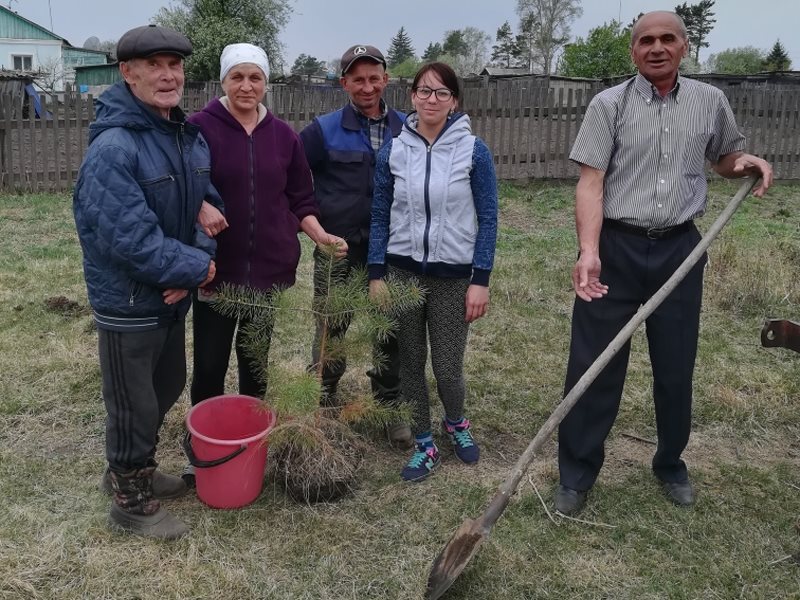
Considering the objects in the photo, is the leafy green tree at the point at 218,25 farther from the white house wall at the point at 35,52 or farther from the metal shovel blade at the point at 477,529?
the metal shovel blade at the point at 477,529

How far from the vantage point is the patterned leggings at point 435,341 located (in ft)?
9.85

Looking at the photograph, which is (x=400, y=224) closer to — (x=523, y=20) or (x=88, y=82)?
(x=88, y=82)

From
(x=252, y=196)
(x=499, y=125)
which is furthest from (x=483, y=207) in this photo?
(x=499, y=125)

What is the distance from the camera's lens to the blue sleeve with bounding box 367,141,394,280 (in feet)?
9.70

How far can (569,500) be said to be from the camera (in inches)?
116

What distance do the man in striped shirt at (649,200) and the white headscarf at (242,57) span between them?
1.22m

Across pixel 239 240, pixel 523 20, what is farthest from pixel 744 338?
pixel 523 20

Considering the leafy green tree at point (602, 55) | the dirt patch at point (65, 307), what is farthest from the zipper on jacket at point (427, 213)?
the leafy green tree at point (602, 55)

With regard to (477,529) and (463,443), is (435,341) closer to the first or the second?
(463,443)

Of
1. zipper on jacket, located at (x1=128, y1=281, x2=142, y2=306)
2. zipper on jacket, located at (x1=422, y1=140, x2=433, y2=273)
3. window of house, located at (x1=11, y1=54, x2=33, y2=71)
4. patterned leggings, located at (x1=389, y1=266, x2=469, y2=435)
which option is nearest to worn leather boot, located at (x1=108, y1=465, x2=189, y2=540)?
zipper on jacket, located at (x1=128, y1=281, x2=142, y2=306)

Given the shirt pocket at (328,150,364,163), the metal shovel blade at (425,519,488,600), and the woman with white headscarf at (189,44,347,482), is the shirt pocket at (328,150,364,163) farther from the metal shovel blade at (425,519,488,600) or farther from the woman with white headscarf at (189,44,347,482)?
the metal shovel blade at (425,519,488,600)

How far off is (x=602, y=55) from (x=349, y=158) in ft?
117

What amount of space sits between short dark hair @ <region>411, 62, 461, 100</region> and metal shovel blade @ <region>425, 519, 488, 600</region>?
1.61 meters

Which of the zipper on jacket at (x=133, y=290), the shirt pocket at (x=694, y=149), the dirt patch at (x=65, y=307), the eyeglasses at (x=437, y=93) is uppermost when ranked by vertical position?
the eyeglasses at (x=437, y=93)
